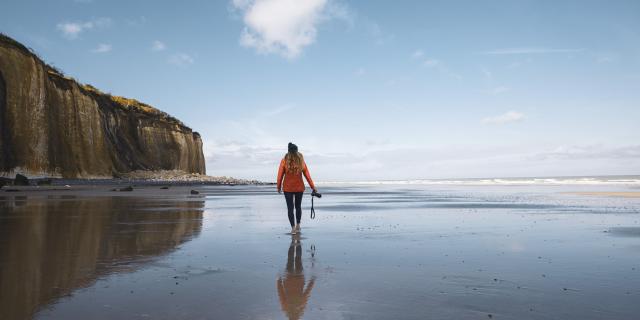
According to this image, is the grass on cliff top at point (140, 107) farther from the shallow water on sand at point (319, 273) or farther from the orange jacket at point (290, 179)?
the shallow water on sand at point (319, 273)

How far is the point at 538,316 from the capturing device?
3762 millimetres

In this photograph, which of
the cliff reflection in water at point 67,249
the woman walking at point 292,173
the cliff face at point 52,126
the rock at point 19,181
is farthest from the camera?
the cliff face at point 52,126

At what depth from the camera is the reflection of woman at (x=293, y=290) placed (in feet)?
13.1

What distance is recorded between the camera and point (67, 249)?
282 inches

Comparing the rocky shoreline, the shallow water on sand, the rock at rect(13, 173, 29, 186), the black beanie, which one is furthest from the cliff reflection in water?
the rocky shoreline

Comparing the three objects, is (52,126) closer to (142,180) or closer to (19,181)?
(19,181)

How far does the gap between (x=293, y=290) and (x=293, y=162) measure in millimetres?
Result: 6013

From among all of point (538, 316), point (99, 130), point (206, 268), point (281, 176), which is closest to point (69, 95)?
point (99, 130)

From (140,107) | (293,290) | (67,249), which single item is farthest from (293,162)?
(140,107)

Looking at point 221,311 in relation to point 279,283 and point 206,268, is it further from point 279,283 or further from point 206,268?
point 206,268

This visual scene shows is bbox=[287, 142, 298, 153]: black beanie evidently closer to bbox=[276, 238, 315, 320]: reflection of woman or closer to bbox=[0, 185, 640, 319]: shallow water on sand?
bbox=[0, 185, 640, 319]: shallow water on sand

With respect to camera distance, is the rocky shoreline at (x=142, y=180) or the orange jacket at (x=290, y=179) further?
the rocky shoreline at (x=142, y=180)

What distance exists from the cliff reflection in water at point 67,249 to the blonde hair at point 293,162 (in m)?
2.48

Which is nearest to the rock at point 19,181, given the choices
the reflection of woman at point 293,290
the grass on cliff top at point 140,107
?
the reflection of woman at point 293,290
